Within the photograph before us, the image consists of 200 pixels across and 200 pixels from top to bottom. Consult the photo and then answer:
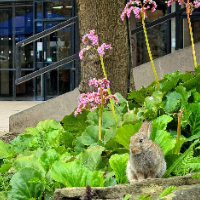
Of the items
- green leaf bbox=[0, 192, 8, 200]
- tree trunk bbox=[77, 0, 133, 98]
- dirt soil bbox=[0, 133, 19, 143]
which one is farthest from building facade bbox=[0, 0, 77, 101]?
green leaf bbox=[0, 192, 8, 200]

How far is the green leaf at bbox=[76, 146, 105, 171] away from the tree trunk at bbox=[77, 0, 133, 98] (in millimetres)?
1982

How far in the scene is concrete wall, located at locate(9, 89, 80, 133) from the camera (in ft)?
23.6

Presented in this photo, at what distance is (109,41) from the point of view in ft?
14.2

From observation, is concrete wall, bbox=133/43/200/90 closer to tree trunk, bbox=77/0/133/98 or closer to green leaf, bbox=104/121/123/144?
tree trunk, bbox=77/0/133/98

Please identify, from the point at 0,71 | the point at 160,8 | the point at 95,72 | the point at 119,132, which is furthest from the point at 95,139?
the point at 0,71

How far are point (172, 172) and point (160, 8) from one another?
11.6 meters

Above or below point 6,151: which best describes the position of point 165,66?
above

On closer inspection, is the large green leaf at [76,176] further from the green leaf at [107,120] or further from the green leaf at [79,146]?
the green leaf at [107,120]

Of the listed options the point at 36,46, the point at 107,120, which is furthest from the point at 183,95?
the point at 36,46

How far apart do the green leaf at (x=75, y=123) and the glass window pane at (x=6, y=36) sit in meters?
13.6

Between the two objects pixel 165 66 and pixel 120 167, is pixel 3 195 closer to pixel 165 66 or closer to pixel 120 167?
pixel 120 167

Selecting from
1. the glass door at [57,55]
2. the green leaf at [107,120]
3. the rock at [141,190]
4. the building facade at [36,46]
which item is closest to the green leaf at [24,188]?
the rock at [141,190]

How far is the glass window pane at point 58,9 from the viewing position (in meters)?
15.1

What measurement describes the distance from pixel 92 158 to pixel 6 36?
1482 centimetres
